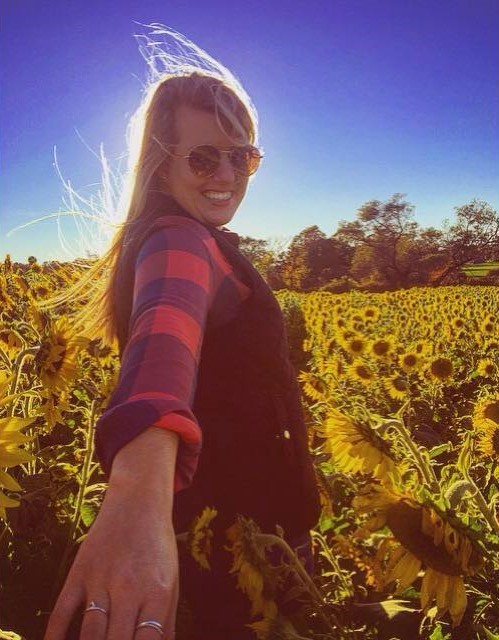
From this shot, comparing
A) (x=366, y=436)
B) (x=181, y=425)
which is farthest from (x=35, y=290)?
(x=181, y=425)

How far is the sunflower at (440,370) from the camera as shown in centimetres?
538

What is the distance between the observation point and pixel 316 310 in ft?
41.1

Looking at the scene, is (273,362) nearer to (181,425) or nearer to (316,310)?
(181,425)

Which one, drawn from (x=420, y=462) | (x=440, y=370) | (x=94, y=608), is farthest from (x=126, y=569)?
(x=440, y=370)

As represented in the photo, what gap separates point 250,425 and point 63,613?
0.95m

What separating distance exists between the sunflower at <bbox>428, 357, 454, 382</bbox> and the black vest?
13.6 ft

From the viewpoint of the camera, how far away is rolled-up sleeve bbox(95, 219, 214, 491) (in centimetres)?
63

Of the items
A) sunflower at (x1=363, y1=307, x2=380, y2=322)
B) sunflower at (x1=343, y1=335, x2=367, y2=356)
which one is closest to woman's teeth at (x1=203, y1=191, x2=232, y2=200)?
sunflower at (x1=343, y1=335, x2=367, y2=356)

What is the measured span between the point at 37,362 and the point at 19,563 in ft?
2.62

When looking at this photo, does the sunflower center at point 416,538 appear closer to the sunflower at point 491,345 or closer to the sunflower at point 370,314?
the sunflower at point 491,345

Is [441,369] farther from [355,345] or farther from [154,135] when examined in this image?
[154,135]

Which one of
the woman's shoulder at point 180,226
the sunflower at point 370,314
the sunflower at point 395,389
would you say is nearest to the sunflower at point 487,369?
the sunflower at point 395,389

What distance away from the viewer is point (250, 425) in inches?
55.6

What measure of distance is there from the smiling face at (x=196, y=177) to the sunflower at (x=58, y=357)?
2.87ft
